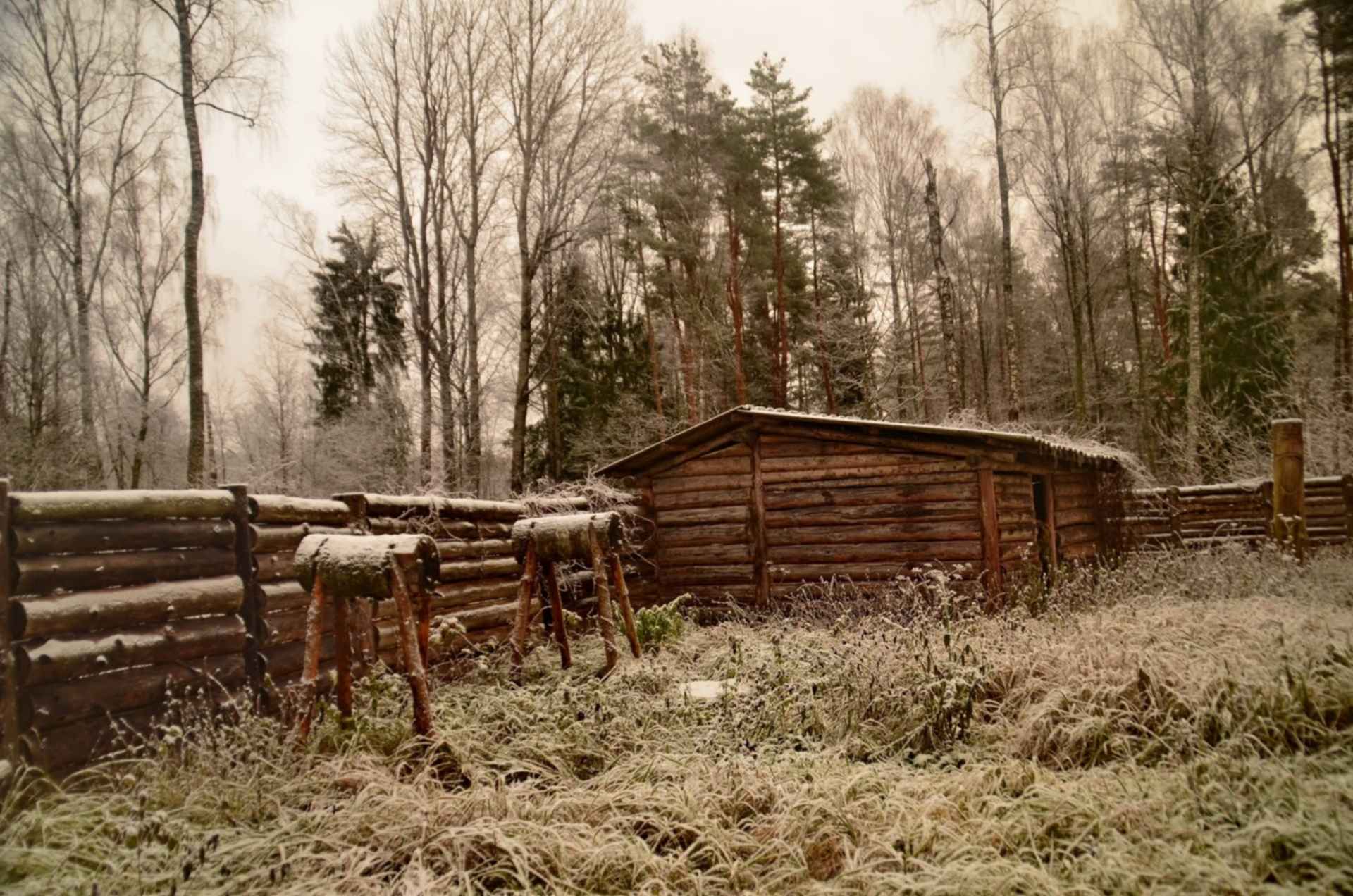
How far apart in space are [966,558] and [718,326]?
522 inches

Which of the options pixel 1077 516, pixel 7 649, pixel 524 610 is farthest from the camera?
pixel 1077 516

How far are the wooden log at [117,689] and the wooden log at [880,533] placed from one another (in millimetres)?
8372

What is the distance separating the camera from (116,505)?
15.1 feet

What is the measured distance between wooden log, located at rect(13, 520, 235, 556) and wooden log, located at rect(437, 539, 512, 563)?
7.74 ft

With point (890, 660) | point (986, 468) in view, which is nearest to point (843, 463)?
point (986, 468)

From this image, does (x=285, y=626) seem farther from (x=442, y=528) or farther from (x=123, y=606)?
(x=442, y=528)

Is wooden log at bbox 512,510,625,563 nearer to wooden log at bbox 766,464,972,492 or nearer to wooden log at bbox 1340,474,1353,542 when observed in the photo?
wooden log at bbox 766,464,972,492

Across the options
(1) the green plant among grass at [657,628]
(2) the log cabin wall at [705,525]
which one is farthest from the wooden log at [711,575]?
(1) the green plant among grass at [657,628]

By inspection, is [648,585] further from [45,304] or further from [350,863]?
[45,304]

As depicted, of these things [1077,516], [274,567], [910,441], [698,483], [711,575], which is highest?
[910,441]

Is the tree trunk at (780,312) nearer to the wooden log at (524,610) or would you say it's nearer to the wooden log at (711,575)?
the wooden log at (711,575)

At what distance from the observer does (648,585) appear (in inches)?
505

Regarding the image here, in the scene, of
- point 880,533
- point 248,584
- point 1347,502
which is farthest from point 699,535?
point 1347,502

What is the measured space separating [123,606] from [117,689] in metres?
0.48
